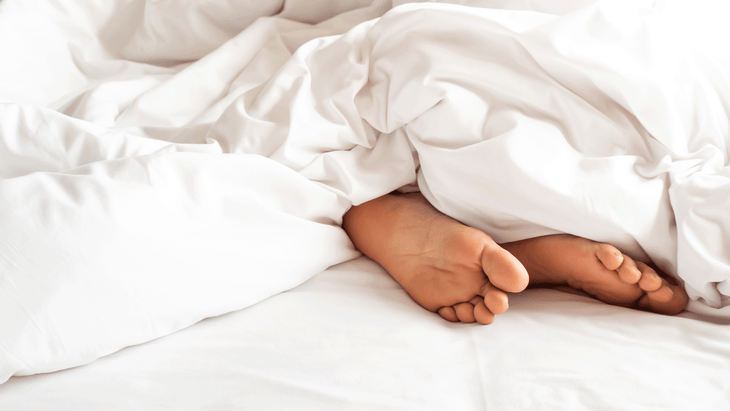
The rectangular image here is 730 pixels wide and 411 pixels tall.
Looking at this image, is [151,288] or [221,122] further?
[221,122]

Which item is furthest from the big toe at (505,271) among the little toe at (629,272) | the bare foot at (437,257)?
the little toe at (629,272)

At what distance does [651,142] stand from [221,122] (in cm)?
58

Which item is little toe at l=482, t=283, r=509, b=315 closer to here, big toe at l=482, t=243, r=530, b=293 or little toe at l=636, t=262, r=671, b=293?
big toe at l=482, t=243, r=530, b=293

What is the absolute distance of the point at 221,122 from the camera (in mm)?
717

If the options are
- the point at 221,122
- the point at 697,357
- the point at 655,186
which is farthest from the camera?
the point at 221,122

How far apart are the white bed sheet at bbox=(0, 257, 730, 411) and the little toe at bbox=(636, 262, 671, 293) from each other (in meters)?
0.03

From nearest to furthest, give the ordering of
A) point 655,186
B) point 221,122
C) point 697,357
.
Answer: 1. point 697,357
2. point 655,186
3. point 221,122

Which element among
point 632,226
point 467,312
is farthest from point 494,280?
point 632,226

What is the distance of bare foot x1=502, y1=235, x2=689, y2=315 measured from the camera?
579 millimetres

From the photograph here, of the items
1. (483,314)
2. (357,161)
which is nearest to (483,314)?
(483,314)

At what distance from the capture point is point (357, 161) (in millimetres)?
729

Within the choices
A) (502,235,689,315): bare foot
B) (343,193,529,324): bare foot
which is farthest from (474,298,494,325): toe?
(502,235,689,315): bare foot

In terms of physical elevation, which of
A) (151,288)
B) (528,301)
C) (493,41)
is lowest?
(528,301)

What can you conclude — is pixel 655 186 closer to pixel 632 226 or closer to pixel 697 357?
pixel 632 226
